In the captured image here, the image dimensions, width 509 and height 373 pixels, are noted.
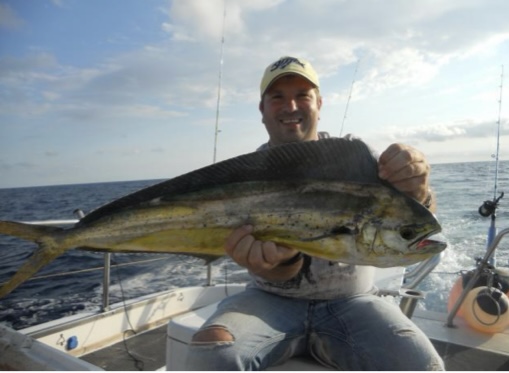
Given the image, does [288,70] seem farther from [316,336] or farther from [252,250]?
[316,336]

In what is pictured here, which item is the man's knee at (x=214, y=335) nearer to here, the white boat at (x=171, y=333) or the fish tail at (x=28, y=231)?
the white boat at (x=171, y=333)

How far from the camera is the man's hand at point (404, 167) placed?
6.21 feet

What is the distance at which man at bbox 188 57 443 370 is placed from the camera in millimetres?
1937

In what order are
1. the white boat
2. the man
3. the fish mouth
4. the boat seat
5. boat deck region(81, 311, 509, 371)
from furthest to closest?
boat deck region(81, 311, 509, 371), the white boat, the boat seat, the man, the fish mouth

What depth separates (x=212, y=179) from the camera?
2.01 meters

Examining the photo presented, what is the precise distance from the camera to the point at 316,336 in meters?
2.37

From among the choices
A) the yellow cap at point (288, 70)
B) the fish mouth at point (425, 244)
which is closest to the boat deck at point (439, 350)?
the fish mouth at point (425, 244)

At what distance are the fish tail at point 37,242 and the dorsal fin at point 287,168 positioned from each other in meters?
0.26

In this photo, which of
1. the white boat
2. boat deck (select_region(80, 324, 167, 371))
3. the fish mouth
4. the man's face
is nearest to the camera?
the fish mouth

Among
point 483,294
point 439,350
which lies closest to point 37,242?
point 439,350

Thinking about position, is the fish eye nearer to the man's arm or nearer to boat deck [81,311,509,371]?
the man's arm

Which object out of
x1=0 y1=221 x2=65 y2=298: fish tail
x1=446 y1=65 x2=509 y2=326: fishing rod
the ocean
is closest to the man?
x1=0 y1=221 x2=65 y2=298: fish tail

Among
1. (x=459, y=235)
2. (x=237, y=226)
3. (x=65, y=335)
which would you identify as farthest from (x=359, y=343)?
(x=459, y=235)

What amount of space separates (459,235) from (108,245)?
44.0ft
